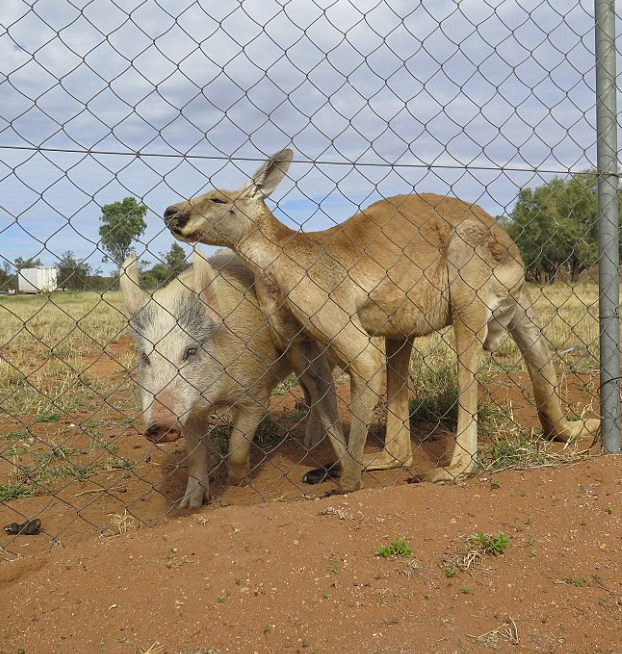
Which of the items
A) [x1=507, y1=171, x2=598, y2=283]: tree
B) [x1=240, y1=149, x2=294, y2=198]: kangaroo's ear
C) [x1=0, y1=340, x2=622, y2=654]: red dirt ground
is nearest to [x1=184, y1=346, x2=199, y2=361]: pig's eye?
[x1=240, y1=149, x2=294, y2=198]: kangaroo's ear

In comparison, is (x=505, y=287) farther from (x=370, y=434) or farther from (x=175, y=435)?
(x=175, y=435)

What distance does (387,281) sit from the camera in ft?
17.4

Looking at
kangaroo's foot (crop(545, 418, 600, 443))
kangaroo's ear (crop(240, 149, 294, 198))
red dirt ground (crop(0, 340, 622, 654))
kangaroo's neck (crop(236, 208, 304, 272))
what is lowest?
red dirt ground (crop(0, 340, 622, 654))

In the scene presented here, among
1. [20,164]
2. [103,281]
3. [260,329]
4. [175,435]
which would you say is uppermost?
[20,164]

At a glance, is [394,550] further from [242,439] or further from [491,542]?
[242,439]

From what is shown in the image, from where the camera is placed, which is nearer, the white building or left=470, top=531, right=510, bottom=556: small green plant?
left=470, top=531, right=510, bottom=556: small green plant

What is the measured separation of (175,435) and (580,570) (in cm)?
242

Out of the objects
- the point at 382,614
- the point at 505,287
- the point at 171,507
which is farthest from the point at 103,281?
the point at 505,287

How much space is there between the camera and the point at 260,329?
18.0 ft

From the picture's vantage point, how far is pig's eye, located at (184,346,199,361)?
205 inches

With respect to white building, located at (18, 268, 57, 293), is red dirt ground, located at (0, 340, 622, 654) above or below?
below

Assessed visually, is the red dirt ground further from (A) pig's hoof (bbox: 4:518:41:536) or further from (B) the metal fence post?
(B) the metal fence post

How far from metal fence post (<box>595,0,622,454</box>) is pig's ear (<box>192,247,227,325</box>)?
2601mm

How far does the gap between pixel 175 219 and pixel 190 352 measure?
0.93m
